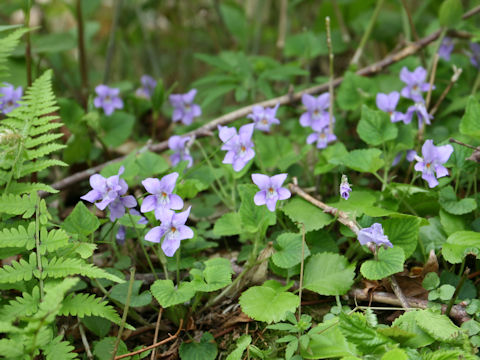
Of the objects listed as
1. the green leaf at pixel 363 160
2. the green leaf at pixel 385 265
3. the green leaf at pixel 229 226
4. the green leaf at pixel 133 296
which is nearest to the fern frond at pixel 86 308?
the green leaf at pixel 133 296

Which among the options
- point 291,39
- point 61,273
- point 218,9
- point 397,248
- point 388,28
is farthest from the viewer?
point 218,9

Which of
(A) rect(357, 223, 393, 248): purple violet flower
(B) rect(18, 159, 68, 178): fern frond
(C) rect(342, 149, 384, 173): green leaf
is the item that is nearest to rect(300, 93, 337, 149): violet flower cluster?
(C) rect(342, 149, 384, 173): green leaf

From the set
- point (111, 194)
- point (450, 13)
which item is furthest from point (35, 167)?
point (450, 13)

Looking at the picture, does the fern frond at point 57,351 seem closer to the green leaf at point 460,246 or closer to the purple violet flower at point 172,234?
the purple violet flower at point 172,234

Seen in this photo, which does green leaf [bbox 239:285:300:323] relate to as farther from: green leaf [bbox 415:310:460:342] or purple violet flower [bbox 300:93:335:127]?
purple violet flower [bbox 300:93:335:127]

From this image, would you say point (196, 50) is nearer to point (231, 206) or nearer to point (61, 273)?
point (231, 206)

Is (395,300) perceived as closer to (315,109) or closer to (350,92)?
(315,109)

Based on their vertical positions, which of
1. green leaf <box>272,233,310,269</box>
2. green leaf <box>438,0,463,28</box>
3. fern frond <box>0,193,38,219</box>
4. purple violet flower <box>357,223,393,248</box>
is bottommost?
green leaf <box>272,233,310,269</box>

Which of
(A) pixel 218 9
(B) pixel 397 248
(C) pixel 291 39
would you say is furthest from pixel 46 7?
(B) pixel 397 248
